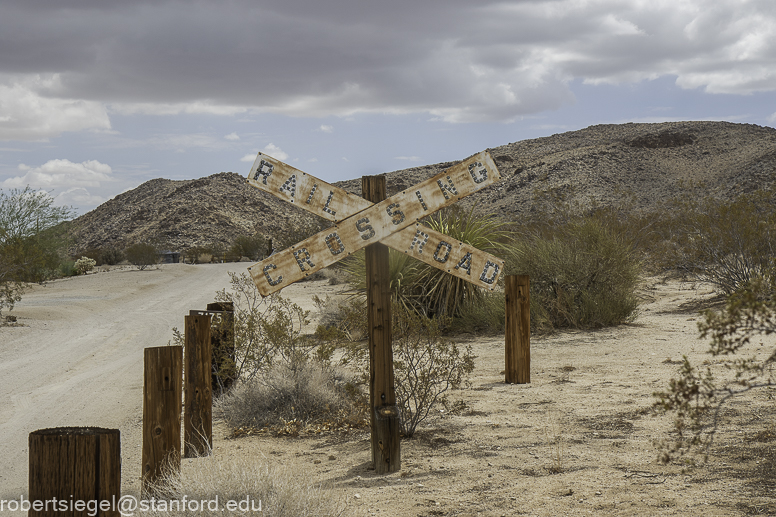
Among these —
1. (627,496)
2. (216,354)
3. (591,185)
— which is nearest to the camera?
(627,496)

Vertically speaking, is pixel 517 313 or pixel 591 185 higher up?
pixel 591 185

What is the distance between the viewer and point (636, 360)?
318 inches

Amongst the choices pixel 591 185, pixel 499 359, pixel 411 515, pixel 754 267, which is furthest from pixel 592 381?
pixel 591 185

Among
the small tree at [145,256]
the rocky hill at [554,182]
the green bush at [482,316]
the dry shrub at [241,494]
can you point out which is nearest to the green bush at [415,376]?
the dry shrub at [241,494]

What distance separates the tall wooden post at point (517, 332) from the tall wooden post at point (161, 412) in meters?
4.28

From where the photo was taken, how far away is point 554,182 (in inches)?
1898

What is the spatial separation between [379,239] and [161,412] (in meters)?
1.65

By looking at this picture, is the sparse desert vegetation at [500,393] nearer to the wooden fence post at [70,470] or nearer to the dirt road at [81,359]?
the dirt road at [81,359]

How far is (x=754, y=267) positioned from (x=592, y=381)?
7.29 m

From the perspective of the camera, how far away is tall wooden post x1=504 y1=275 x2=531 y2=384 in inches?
282

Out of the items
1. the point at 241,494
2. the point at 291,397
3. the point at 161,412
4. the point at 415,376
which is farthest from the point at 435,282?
the point at 241,494

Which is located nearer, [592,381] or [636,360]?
[592,381]

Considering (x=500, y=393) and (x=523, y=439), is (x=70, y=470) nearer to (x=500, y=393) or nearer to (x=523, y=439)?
(x=523, y=439)

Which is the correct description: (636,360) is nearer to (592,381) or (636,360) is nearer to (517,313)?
Answer: (592,381)
